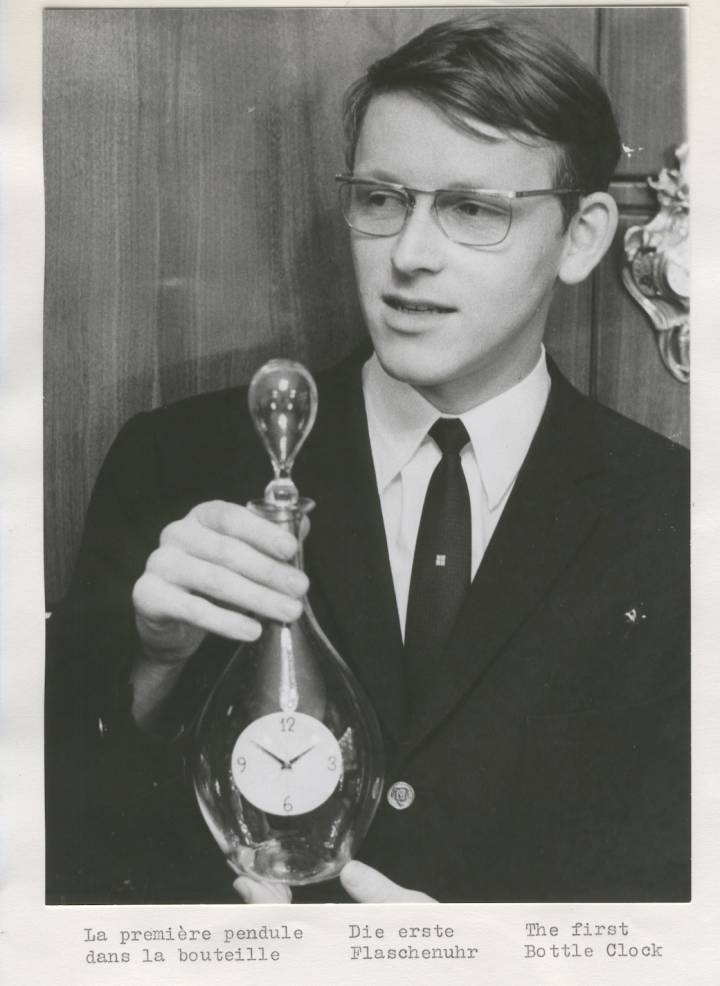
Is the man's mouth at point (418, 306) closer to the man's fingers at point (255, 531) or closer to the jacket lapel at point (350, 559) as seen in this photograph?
the jacket lapel at point (350, 559)

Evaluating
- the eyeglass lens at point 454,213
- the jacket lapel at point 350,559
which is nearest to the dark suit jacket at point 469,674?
the jacket lapel at point 350,559

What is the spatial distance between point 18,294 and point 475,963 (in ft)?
2.00

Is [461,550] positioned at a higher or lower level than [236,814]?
higher

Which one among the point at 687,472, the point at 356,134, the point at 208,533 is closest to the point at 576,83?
the point at 356,134

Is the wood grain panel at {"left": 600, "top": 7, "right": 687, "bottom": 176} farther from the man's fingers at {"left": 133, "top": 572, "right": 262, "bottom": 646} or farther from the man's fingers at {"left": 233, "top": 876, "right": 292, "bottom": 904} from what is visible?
the man's fingers at {"left": 233, "top": 876, "right": 292, "bottom": 904}

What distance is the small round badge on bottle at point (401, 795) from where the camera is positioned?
751 mm

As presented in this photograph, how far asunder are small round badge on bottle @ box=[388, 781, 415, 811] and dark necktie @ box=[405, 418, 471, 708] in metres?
0.06

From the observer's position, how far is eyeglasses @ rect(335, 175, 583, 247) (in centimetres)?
73

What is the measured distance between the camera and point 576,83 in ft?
2.44

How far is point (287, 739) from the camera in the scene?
0.71 m

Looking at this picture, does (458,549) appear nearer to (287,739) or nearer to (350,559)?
(350,559)

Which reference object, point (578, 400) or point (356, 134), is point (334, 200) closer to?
point (356, 134)

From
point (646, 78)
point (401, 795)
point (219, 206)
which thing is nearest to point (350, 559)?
point (401, 795)

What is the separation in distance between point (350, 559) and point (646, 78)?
0.42 meters
